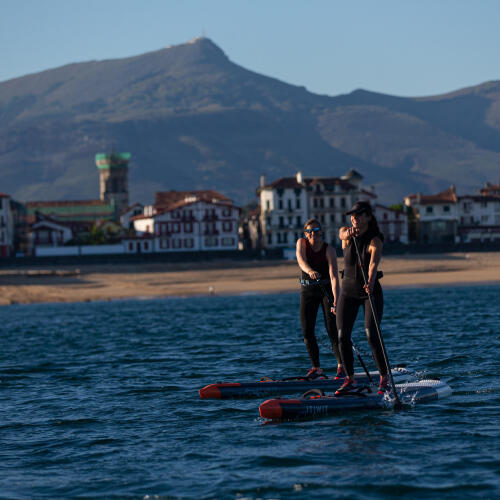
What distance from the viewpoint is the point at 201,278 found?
91.0 metres

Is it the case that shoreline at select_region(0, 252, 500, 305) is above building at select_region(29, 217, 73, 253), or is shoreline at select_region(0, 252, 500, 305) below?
below

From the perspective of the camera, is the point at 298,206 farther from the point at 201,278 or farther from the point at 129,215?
the point at 201,278

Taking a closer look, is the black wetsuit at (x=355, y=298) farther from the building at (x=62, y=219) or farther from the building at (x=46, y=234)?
the building at (x=46, y=234)

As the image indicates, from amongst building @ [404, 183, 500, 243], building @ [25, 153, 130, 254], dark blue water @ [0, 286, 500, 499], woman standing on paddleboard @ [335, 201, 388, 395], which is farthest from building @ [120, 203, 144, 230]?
woman standing on paddleboard @ [335, 201, 388, 395]

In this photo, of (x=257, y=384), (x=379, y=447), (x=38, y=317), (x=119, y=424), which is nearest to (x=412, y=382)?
(x=257, y=384)

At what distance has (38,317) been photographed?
54.8 meters

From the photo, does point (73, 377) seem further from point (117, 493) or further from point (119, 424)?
point (117, 493)

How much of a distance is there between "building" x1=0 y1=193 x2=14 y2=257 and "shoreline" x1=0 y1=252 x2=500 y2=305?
22.7 meters

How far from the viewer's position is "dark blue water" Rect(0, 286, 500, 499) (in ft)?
36.5

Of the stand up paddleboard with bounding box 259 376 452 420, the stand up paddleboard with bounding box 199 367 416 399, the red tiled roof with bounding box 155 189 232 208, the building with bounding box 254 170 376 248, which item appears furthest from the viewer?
the red tiled roof with bounding box 155 189 232 208

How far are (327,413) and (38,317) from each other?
42.2 meters

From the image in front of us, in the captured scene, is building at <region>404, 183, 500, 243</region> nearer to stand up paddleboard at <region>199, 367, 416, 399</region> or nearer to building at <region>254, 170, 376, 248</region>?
building at <region>254, 170, 376, 248</region>

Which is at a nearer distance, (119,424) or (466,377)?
(119,424)

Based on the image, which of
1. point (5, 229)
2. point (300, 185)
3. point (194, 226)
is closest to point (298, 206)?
point (300, 185)
